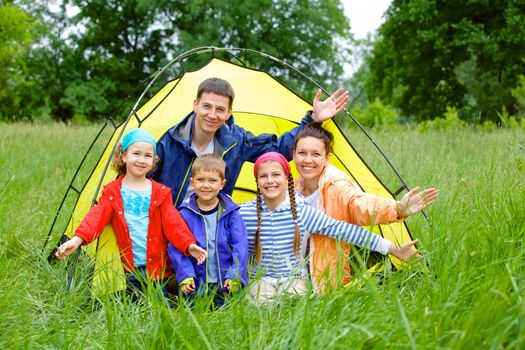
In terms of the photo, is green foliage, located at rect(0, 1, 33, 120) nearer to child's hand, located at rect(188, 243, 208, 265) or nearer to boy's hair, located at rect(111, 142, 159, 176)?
boy's hair, located at rect(111, 142, 159, 176)

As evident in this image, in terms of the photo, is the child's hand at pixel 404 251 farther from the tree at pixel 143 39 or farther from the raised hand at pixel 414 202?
the tree at pixel 143 39

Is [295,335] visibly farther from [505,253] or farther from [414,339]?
[505,253]

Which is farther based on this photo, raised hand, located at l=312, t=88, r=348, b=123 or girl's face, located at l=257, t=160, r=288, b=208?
raised hand, located at l=312, t=88, r=348, b=123

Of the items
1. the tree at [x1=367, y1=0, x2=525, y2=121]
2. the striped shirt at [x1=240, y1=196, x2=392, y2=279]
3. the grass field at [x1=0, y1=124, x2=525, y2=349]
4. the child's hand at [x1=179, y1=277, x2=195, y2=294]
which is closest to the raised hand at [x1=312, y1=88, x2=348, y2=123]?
the striped shirt at [x1=240, y1=196, x2=392, y2=279]

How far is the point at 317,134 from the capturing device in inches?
138

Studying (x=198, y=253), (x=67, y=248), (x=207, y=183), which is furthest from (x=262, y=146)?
(x=67, y=248)

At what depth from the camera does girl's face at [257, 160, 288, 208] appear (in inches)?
129

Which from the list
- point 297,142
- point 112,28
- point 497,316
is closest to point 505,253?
point 497,316

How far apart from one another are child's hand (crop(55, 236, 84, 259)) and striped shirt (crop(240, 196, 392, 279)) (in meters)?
0.94

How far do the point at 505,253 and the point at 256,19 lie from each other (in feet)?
57.6

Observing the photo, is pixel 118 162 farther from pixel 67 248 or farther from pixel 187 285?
pixel 187 285

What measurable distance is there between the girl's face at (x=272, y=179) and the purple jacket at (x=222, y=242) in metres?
0.20

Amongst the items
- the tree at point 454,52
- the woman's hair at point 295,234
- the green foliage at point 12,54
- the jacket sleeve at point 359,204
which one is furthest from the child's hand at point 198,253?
the green foliage at point 12,54

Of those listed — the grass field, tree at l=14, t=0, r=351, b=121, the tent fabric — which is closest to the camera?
the grass field
